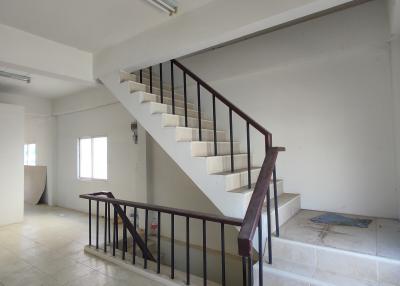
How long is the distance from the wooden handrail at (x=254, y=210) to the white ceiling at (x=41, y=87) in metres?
4.07

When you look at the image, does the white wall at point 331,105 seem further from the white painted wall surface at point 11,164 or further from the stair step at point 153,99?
the white painted wall surface at point 11,164

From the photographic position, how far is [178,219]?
4.60 m

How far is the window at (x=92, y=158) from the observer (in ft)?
19.5

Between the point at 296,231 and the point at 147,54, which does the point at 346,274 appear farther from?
the point at 147,54

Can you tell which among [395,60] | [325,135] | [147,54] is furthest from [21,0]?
[395,60]

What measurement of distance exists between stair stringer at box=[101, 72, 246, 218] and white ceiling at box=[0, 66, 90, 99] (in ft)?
6.44

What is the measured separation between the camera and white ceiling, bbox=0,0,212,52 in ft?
8.06

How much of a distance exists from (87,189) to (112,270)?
3842 millimetres

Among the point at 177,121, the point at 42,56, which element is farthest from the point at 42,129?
the point at 177,121

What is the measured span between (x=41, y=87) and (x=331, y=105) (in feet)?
19.0

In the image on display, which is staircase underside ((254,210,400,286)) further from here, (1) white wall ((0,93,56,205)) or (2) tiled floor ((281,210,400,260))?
(1) white wall ((0,93,56,205))

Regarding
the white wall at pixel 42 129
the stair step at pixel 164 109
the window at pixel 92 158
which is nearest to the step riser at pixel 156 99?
the stair step at pixel 164 109

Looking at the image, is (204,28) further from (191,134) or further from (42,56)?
(42,56)

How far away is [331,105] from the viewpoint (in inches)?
120
